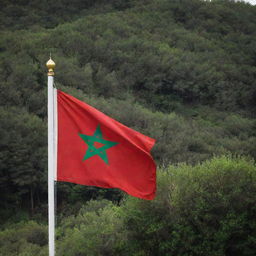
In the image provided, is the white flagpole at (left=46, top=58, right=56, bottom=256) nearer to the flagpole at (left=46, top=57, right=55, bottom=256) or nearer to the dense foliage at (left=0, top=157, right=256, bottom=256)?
the flagpole at (left=46, top=57, right=55, bottom=256)

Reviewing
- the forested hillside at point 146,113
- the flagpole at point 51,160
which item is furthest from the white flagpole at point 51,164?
Result: the forested hillside at point 146,113

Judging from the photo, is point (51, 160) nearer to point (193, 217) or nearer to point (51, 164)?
point (51, 164)

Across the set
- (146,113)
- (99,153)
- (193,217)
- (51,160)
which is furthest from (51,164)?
(146,113)

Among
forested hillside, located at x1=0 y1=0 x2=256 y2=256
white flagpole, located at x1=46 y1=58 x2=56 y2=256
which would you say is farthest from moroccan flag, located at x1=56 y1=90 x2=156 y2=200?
forested hillside, located at x1=0 y1=0 x2=256 y2=256

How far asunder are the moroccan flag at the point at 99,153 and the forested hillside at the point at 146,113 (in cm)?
1195

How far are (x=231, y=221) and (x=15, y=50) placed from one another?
230 ft

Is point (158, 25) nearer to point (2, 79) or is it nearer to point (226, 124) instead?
point (226, 124)

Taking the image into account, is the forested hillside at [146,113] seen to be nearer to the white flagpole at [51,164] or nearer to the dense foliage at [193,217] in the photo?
the dense foliage at [193,217]

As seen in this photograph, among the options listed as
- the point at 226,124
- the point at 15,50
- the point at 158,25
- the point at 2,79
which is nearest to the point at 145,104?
the point at 226,124

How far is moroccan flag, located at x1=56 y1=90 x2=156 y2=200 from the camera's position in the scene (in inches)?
410

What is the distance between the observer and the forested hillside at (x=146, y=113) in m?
22.8

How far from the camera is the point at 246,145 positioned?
2606 inches

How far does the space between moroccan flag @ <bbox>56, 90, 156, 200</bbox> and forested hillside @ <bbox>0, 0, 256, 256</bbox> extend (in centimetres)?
1195

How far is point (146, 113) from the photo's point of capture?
6919 cm
